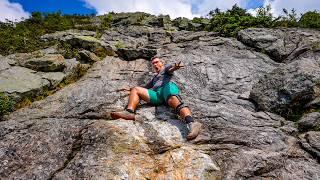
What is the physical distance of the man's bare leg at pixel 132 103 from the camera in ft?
33.3

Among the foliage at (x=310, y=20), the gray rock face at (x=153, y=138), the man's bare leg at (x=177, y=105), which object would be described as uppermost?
the foliage at (x=310, y=20)

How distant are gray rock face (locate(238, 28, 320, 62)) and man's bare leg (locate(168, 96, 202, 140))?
6.91 metres

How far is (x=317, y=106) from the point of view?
418 inches

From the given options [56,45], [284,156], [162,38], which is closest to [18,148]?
[284,156]

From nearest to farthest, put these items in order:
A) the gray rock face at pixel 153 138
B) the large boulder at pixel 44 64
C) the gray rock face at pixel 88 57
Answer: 1. the gray rock face at pixel 153 138
2. the large boulder at pixel 44 64
3. the gray rock face at pixel 88 57

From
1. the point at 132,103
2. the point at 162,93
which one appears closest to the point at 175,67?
the point at 162,93

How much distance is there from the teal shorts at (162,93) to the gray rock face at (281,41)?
21.5ft

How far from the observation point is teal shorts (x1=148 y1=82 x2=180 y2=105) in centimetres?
1093

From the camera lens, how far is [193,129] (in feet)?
30.5

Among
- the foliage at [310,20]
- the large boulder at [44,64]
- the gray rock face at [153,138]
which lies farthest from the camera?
the foliage at [310,20]

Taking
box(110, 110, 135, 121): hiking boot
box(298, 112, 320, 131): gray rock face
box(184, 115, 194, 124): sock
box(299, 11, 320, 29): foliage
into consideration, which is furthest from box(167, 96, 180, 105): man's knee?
box(299, 11, 320, 29): foliage

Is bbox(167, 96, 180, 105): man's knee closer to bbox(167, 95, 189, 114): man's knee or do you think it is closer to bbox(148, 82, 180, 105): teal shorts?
bbox(167, 95, 189, 114): man's knee

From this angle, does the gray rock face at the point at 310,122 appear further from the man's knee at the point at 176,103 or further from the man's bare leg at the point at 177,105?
the man's knee at the point at 176,103

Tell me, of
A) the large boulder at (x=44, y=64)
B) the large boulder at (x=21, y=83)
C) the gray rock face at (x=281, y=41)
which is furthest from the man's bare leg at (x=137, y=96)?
the gray rock face at (x=281, y=41)
